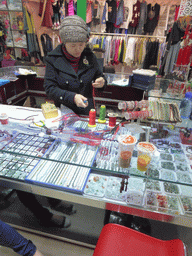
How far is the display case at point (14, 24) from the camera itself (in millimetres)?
5395

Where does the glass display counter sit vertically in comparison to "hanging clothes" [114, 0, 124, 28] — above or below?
below

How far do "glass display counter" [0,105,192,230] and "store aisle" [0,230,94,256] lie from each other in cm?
77

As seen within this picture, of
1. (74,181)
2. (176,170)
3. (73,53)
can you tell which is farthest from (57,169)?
(73,53)

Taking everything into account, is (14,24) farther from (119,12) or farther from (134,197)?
(134,197)

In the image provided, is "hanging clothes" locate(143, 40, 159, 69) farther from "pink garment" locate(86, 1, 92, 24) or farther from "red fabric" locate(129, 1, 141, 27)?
"pink garment" locate(86, 1, 92, 24)

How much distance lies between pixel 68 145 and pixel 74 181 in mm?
281

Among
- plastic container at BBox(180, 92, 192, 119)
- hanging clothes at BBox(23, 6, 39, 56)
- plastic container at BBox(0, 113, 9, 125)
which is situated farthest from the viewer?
hanging clothes at BBox(23, 6, 39, 56)

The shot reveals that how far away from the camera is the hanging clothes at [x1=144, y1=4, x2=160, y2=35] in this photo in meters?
4.96

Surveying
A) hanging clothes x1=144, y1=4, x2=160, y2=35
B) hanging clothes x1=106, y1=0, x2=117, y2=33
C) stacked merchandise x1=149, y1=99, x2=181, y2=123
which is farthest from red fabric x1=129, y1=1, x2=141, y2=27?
stacked merchandise x1=149, y1=99, x2=181, y2=123

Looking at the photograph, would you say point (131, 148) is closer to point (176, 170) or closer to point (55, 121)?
point (176, 170)

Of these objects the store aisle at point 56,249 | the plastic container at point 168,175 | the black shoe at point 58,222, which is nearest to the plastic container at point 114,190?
the plastic container at point 168,175

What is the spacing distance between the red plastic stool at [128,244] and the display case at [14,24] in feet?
20.6

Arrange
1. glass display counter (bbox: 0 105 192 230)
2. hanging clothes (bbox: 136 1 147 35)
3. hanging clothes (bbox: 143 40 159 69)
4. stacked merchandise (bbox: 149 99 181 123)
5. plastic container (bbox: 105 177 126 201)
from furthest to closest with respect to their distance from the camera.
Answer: hanging clothes (bbox: 143 40 159 69)
hanging clothes (bbox: 136 1 147 35)
stacked merchandise (bbox: 149 99 181 123)
plastic container (bbox: 105 177 126 201)
glass display counter (bbox: 0 105 192 230)

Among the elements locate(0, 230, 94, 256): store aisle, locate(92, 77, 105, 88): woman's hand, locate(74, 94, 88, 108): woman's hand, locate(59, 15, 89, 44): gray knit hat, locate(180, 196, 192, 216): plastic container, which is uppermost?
locate(59, 15, 89, 44): gray knit hat
